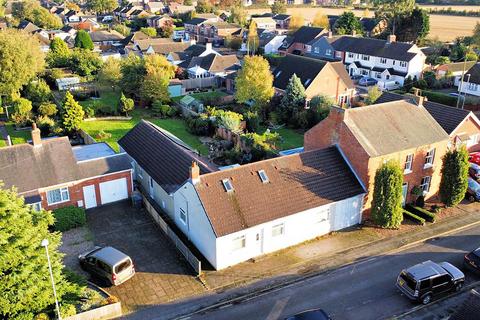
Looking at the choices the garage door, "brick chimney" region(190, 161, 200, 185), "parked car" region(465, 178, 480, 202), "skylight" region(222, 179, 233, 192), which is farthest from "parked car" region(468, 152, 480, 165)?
the garage door

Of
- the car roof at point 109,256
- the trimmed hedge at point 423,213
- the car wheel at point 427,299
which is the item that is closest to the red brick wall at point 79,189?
the car roof at point 109,256

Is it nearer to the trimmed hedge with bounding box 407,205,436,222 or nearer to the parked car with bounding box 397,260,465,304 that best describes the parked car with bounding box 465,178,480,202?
the trimmed hedge with bounding box 407,205,436,222

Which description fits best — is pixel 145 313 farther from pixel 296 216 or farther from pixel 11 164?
pixel 11 164

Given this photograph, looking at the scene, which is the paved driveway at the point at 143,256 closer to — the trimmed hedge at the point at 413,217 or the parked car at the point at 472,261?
the parked car at the point at 472,261

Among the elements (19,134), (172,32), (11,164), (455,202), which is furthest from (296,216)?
(172,32)

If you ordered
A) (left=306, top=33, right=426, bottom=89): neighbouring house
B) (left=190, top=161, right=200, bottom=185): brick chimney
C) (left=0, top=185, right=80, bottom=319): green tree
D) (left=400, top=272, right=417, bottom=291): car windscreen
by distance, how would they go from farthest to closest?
(left=306, top=33, right=426, bottom=89): neighbouring house → (left=190, top=161, right=200, bottom=185): brick chimney → (left=400, top=272, right=417, bottom=291): car windscreen → (left=0, top=185, right=80, bottom=319): green tree

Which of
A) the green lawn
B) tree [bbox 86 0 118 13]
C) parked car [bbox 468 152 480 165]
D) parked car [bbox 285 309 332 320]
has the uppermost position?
tree [bbox 86 0 118 13]

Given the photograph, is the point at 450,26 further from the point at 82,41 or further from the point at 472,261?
the point at 472,261

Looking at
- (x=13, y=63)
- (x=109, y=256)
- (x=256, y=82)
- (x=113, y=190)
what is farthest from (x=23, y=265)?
(x=13, y=63)
